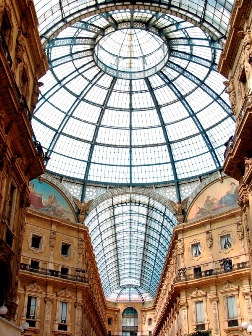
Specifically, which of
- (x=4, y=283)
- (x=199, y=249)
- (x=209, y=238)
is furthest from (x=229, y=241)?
(x=4, y=283)

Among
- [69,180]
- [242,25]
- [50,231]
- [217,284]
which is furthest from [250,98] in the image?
[69,180]

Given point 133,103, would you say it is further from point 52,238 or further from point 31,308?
point 31,308

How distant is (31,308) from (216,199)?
2055cm

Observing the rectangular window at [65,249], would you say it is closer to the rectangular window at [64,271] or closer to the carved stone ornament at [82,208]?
the rectangular window at [64,271]

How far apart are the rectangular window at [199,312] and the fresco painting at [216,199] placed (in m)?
8.90

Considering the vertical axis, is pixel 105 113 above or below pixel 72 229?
above

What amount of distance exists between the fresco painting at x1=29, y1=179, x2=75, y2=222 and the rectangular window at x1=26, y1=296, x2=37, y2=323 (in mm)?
8457

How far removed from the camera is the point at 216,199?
142 ft

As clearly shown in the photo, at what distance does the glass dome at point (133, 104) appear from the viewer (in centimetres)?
3991

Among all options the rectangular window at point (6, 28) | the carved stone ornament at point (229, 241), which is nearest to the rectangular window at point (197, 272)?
the carved stone ornament at point (229, 241)

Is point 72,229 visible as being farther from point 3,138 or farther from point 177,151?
point 3,138

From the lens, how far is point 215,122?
Result: 45.1 metres

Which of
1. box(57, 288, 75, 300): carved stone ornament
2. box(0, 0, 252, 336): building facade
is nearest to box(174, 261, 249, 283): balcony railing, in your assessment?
box(0, 0, 252, 336): building facade

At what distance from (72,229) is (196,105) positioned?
18463 millimetres
